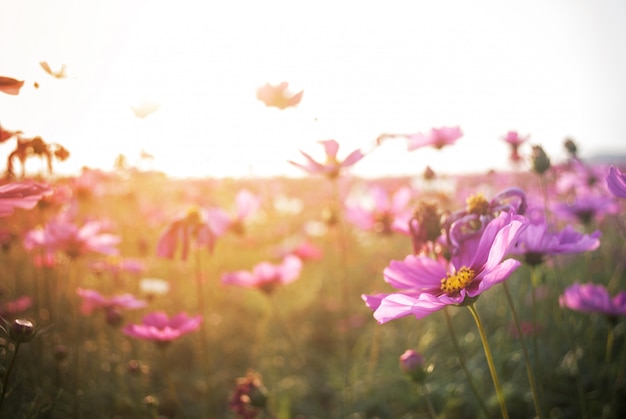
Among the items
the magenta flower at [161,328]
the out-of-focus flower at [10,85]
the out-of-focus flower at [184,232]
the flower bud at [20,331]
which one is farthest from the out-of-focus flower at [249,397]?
the out-of-focus flower at [10,85]

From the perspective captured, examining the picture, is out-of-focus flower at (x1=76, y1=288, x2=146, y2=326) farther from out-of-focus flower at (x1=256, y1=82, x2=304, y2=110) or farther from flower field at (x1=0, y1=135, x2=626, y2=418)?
out-of-focus flower at (x1=256, y1=82, x2=304, y2=110)

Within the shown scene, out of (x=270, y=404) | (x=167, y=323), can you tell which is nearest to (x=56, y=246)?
(x=167, y=323)

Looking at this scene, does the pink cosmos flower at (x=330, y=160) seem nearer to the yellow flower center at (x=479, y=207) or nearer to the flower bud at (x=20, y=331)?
the yellow flower center at (x=479, y=207)

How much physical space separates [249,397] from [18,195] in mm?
652

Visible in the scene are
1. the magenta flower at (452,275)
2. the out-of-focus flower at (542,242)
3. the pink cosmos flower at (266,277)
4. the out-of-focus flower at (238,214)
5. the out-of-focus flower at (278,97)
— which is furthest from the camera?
the out-of-focus flower at (238,214)

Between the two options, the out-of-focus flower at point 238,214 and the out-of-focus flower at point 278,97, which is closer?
the out-of-focus flower at point 278,97

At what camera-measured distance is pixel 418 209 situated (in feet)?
2.60

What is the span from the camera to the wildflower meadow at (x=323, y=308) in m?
0.70

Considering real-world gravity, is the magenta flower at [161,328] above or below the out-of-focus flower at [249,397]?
above

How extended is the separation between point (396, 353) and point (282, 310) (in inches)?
29.6

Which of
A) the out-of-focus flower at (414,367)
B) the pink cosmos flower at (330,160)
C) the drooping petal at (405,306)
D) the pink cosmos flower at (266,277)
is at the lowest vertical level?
the out-of-focus flower at (414,367)

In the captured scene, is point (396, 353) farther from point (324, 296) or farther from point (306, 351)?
point (324, 296)

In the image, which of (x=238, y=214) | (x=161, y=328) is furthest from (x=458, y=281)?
(x=238, y=214)

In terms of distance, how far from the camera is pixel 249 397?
100 cm
